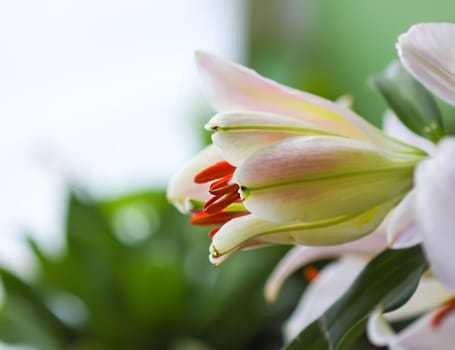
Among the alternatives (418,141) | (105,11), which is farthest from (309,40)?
(418,141)

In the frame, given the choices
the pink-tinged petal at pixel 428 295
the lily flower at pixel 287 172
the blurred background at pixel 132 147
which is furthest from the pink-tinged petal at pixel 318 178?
the blurred background at pixel 132 147

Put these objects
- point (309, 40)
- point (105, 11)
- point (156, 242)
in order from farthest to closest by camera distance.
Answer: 1. point (309, 40)
2. point (105, 11)
3. point (156, 242)

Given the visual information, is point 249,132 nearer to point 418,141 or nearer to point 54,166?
point 418,141

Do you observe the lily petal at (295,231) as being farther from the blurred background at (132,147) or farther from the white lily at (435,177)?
the blurred background at (132,147)

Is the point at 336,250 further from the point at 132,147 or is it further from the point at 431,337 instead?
the point at 132,147

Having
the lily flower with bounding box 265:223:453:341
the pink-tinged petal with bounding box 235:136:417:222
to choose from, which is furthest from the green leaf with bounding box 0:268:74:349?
the pink-tinged petal with bounding box 235:136:417:222

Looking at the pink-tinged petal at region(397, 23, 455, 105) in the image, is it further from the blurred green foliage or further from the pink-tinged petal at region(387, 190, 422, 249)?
the blurred green foliage

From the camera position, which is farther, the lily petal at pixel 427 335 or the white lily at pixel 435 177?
the lily petal at pixel 427 335
